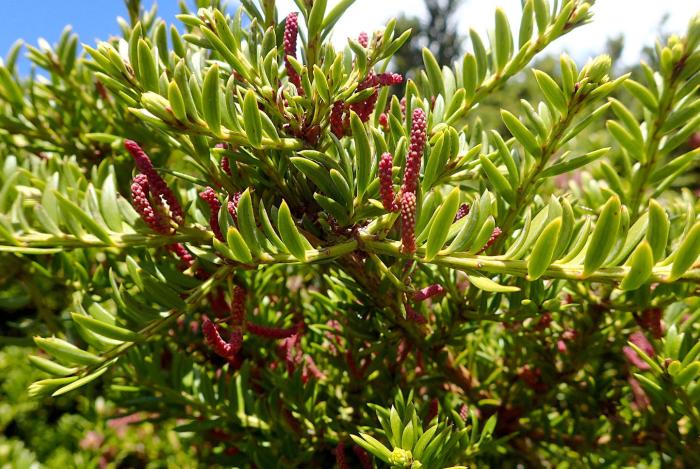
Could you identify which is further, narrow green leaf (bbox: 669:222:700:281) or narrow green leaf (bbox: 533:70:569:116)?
narrow green leaf (bbox: 533:70:569:116)

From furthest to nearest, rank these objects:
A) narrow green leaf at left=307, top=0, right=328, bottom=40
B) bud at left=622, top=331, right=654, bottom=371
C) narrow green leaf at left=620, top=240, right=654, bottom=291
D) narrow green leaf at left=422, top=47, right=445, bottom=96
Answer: bud at left=622, top=331, right=654, bottom=371
narrow green leaf at left=422, top=47, right=445, bottom=96
narrow green leaf at left=307, top=0, right=328, bottom=40
narrow green leaf at left=620, top=240, right=654, bottom=291

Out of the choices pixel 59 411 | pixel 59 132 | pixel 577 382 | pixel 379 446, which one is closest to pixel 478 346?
pixel 577 382

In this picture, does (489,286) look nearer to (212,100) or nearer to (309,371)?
(212,100)

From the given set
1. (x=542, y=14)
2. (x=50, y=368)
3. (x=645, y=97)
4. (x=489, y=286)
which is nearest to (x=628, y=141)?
(x=645, y=97)

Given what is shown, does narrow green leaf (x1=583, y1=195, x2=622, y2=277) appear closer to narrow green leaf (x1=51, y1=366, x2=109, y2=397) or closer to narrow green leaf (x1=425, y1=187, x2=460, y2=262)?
narrow green leaf (x1=425, y1=187, x2=460, y2=262)

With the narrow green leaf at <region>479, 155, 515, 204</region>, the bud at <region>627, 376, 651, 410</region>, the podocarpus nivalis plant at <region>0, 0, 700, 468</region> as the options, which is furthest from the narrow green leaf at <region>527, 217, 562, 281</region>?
the bud at <region>627, 376, 651, 410</region>

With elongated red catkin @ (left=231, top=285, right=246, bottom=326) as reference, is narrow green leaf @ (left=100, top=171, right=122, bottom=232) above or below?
above

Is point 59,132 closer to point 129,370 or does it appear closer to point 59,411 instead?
point 129,370

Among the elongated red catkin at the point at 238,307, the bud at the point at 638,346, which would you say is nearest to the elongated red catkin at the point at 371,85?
the elongated red catkin at the point at 238,307
